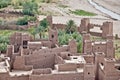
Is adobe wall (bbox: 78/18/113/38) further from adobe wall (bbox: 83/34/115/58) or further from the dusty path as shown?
the dusty path

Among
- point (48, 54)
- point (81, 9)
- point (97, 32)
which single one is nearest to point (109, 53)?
point (48, 54)

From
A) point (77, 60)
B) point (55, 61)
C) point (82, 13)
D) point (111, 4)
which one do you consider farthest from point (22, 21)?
point (111, 4)

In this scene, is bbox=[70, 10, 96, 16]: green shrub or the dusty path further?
the dusty path

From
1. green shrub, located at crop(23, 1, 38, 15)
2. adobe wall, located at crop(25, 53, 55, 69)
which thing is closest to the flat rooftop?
adobe wall, located at crop(25, 53, 55, 69)

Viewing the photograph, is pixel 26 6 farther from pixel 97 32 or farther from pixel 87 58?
pixel 87 58

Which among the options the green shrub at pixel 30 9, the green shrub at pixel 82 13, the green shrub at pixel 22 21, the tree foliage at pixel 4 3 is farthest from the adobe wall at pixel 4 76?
the tree foliage at pixel 4 3

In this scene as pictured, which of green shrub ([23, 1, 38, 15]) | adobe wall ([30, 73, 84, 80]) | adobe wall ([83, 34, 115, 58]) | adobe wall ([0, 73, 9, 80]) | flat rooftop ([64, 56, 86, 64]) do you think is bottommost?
adobe wall ([30, 73, 84, 80])

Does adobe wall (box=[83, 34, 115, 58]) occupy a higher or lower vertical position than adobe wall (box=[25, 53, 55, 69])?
higher

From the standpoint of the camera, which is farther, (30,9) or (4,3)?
(4,3)

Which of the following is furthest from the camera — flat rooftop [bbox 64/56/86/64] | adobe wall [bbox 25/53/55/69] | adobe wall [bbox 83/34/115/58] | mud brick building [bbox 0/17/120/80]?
adobe wall [bbox 83/34/115/58]

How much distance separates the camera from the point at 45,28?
155 feet

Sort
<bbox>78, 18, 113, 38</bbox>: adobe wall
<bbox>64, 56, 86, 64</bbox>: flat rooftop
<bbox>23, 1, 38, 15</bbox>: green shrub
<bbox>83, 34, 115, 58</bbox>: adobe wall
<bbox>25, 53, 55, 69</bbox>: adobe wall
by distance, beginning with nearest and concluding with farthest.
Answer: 1. <bbox>64, 56, 86, 64</bbox>: flat rooftop
2. <bbox>25, 53, 55, 69</bbox>: adobe wall
3. <bbox>83, 34, 115, 58</bbox>: adobe wall
4. <bbox>78, 18, 113, 38</bbox>: adobe wall
5. <bbox>23, 1, 38, 15</bbox>: green shrub

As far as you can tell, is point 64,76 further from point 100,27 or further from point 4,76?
point 100,27

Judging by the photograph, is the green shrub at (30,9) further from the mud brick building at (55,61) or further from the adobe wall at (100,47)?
the adobe wall at (100,47)
